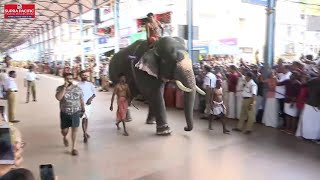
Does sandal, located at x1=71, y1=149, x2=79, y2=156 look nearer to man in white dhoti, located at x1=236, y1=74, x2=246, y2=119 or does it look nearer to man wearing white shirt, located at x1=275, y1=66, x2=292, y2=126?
man in white dhoti, located at x1=236, y1=74, x2=246, y2=119

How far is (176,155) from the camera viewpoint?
272 inches

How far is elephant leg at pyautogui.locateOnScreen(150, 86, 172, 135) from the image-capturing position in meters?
8.53

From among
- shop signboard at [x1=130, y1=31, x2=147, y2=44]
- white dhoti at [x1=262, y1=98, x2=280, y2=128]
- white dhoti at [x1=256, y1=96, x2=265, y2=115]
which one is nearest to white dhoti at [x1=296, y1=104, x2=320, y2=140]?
white dhoti at [x1=262, y1=98, x2=280, y2=128]

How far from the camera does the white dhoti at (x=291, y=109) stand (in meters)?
8.31

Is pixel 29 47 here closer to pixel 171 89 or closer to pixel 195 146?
pixel 171 89

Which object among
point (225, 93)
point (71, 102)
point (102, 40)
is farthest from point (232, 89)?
point (102, 40)

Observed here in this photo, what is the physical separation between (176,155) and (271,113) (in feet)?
10.8

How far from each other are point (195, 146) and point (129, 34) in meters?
16.4

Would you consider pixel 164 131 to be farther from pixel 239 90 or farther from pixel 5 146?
pixel 5 146

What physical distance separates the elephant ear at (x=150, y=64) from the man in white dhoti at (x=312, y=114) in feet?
10.1

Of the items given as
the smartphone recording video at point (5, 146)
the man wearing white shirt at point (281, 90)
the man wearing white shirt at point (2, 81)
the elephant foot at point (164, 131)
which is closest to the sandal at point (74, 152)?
the elephant foot at point (164, 131)

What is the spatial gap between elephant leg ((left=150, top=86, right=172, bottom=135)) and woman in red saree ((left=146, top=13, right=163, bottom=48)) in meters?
1.17

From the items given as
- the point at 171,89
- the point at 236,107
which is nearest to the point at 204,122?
the point at 236,107

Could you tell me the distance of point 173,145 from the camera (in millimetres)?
7637
